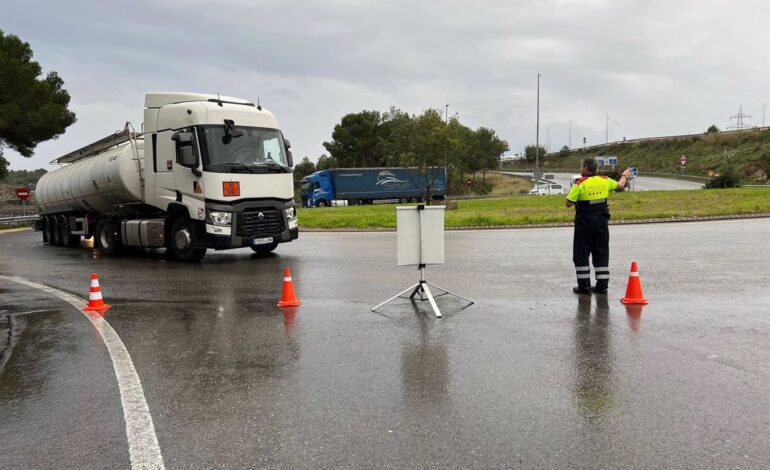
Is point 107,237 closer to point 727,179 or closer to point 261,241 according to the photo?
point 261,241

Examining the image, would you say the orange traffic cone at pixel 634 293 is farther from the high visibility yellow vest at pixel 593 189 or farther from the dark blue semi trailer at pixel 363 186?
the dark blue semi trailer at pixel 363 186

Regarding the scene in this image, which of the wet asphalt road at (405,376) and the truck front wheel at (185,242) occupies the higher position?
the truck front wheel at (185,242)

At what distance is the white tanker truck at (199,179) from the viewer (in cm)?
1219

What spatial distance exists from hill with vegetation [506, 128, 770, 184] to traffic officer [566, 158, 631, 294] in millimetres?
50200

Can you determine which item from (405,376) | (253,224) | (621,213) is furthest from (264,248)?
(621,213)

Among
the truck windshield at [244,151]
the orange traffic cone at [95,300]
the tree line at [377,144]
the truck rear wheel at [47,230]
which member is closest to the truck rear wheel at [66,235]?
the truck rear wheel at [47,230]

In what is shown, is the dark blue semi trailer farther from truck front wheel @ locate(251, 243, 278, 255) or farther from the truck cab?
truck front wheel @ locate(251, 243, 278, 255)

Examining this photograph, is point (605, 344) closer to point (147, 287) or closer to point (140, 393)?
point (140, 393)

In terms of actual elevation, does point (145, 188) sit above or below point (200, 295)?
above

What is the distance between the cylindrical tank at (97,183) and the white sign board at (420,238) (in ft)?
30.7

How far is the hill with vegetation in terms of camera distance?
6122 centimetres

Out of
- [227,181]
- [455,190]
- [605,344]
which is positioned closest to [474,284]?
[605,344]

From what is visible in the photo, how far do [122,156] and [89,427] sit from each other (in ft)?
39.9

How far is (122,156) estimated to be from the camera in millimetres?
14320
